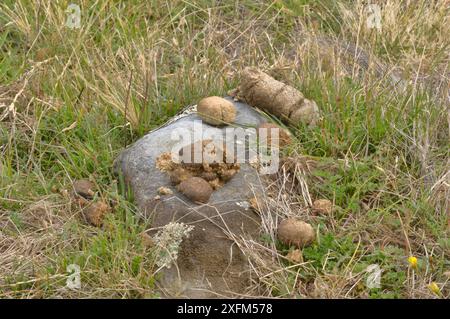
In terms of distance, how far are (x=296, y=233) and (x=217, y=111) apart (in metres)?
0.83

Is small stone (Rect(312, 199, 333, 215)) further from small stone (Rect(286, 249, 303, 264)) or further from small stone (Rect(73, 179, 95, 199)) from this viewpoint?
small stone (Rect(73, 179, 95, 199))

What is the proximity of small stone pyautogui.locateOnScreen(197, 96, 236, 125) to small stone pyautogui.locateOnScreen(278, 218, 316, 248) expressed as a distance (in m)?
0.72

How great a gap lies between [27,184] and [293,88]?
145 centimetres

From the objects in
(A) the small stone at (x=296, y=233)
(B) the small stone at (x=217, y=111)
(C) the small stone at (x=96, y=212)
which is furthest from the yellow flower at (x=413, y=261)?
(C) the small stone at (x=96, y=212)

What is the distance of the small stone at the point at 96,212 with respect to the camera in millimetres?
3432

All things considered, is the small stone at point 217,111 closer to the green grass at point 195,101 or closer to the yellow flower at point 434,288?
the green grass at point 195,101

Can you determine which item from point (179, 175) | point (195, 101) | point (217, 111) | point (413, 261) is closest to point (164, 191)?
point (179, 175)

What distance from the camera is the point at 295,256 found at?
3225 millimetres

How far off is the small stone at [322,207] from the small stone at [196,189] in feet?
1.65

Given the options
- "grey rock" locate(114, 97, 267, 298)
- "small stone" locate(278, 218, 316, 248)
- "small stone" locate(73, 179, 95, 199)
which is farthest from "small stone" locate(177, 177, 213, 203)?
"small stone" locate(73, 179, 95, 199)

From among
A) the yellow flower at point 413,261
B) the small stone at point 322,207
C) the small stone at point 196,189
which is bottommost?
the small stone at point 322,207

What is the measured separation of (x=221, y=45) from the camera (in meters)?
4.85

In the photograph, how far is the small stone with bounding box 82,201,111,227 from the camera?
3.43m
